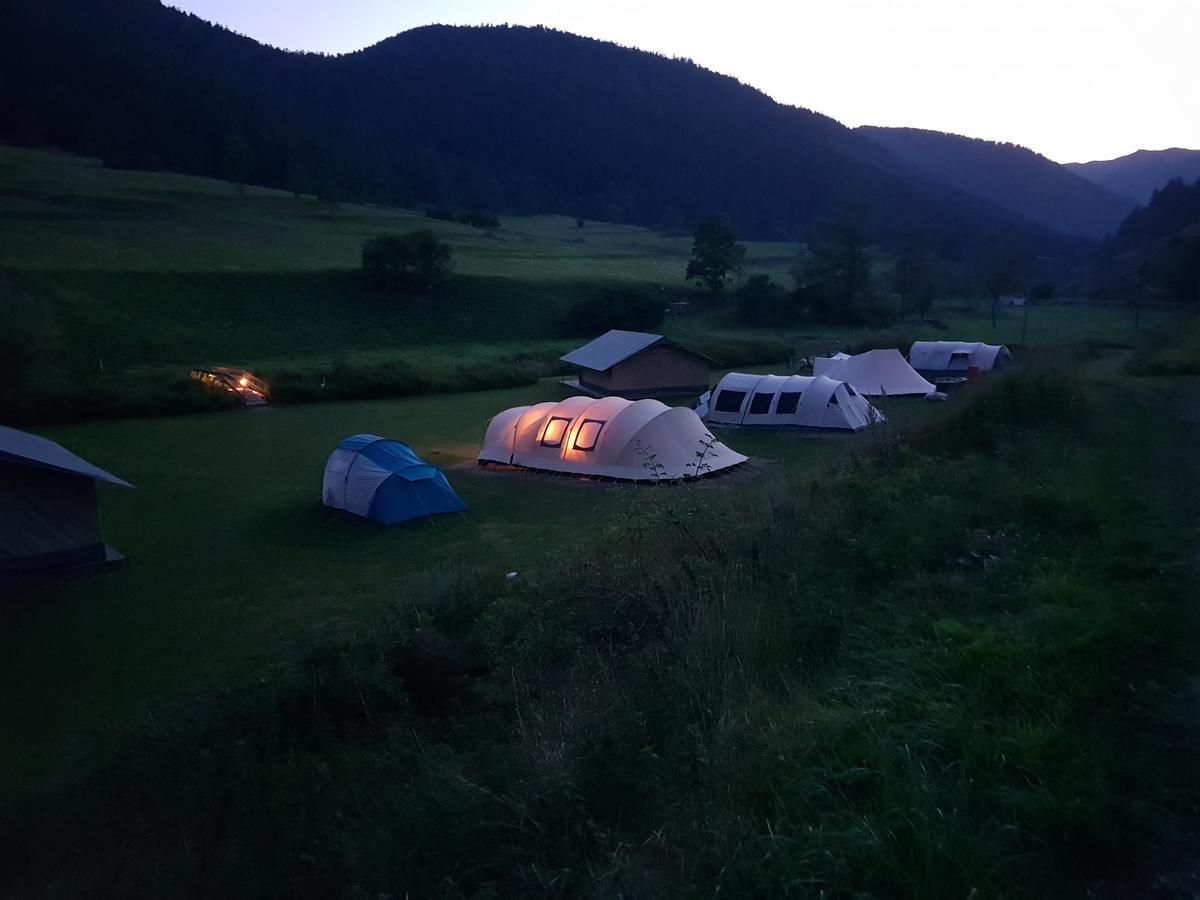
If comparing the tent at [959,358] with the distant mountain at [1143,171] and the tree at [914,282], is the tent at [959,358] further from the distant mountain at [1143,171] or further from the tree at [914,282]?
the distant mountain at [1143,171]

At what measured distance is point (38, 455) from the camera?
12.7 metres

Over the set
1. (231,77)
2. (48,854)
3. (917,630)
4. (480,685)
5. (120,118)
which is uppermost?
(231,77)

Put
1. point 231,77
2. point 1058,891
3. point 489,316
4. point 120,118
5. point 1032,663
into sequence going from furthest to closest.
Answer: point 231,77 < point 120,118 < point 489,316 < point 1032,663 < point 1058,891

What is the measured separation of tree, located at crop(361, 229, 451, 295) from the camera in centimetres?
5156

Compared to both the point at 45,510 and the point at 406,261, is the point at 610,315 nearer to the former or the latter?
the point at 406,261

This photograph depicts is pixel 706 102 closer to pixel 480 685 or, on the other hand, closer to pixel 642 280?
pixel 642 280

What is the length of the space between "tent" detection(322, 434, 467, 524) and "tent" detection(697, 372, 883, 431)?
431 inches

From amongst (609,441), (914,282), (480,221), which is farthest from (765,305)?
(480,221)

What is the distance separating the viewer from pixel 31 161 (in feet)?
205

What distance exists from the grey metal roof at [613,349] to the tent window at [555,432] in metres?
12.3

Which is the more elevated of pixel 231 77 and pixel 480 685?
A: pixel 231 77

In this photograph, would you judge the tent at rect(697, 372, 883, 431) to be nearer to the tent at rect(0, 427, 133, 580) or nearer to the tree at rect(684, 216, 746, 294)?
the tent at rect(0, 427, 133, 580)

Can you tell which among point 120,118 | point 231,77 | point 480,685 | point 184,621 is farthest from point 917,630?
point 231,77

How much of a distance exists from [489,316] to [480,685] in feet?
150
